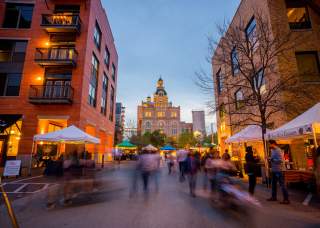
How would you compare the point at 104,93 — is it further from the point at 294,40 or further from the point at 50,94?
the point at 294,40

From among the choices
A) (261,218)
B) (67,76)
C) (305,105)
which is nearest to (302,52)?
(305,105)

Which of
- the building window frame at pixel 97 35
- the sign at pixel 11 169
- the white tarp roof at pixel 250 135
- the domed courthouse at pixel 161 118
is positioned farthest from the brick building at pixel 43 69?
the domed courthouse at pixel 161 118

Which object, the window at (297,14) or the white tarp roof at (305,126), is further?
the window at (297,14)

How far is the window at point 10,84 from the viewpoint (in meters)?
16.8

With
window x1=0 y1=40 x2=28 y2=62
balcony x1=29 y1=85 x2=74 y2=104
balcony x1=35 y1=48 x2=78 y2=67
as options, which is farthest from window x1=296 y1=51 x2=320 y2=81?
window x1=0 y1=40 x2=28 y2=62

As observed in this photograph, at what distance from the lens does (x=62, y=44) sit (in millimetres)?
18203

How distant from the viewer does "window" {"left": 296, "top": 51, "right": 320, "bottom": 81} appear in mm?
12344

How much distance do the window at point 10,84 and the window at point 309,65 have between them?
939 inches

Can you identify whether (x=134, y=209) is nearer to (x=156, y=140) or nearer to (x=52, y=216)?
(x=52, y=216)

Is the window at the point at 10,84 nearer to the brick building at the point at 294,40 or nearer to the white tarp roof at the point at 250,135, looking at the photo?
the brick building at the point at 294,40

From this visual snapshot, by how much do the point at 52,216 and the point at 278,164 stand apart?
7235 mm

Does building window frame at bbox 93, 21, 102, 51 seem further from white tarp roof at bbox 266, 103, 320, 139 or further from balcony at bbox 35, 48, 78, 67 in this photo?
white tarp roof at bbox 266, 103, 320, 139

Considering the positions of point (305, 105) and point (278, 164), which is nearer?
point (278, 164)

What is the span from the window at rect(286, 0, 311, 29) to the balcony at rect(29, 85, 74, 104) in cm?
1905
